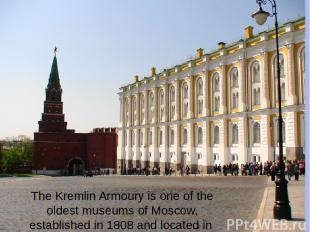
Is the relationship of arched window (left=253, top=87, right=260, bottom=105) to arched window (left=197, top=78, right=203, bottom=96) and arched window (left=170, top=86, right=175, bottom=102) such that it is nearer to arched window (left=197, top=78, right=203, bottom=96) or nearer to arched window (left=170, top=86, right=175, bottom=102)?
arched window (left=197, top=78, right=203, bottom=96)

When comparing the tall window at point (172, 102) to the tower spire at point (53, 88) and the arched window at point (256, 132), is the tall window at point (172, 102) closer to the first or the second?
the arched window at point (256, 132)

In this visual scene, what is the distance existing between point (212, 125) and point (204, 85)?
482cm

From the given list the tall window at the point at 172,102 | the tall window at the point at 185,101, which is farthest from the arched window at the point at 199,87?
the tall window at the point at 172,102

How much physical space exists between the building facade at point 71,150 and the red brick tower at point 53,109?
186 millimetres

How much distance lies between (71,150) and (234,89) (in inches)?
1451

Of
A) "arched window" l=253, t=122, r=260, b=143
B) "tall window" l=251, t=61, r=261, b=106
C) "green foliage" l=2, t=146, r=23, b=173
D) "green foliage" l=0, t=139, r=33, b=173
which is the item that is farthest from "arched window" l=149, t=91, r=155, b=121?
"green foliage" l=2, t=146, r=23, b=173

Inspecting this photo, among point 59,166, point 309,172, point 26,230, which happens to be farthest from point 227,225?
point 59,166

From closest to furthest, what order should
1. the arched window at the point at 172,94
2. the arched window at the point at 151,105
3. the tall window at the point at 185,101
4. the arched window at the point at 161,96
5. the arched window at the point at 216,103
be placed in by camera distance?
the arched window at the point at 216,103 → the tall window at the point at 185,101 → the arched window at the point at 172,94 → the arched window at the point at 161,96 → the arched window at the point at 151,105

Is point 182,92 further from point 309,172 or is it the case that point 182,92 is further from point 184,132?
point 309,172

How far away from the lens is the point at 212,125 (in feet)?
140

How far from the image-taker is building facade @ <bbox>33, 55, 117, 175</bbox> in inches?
2554

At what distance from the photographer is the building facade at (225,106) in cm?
3309

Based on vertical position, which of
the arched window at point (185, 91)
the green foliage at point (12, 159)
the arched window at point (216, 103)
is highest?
the arched window at point (185, 91)

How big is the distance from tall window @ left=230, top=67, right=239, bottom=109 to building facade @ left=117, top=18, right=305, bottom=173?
105 mm
